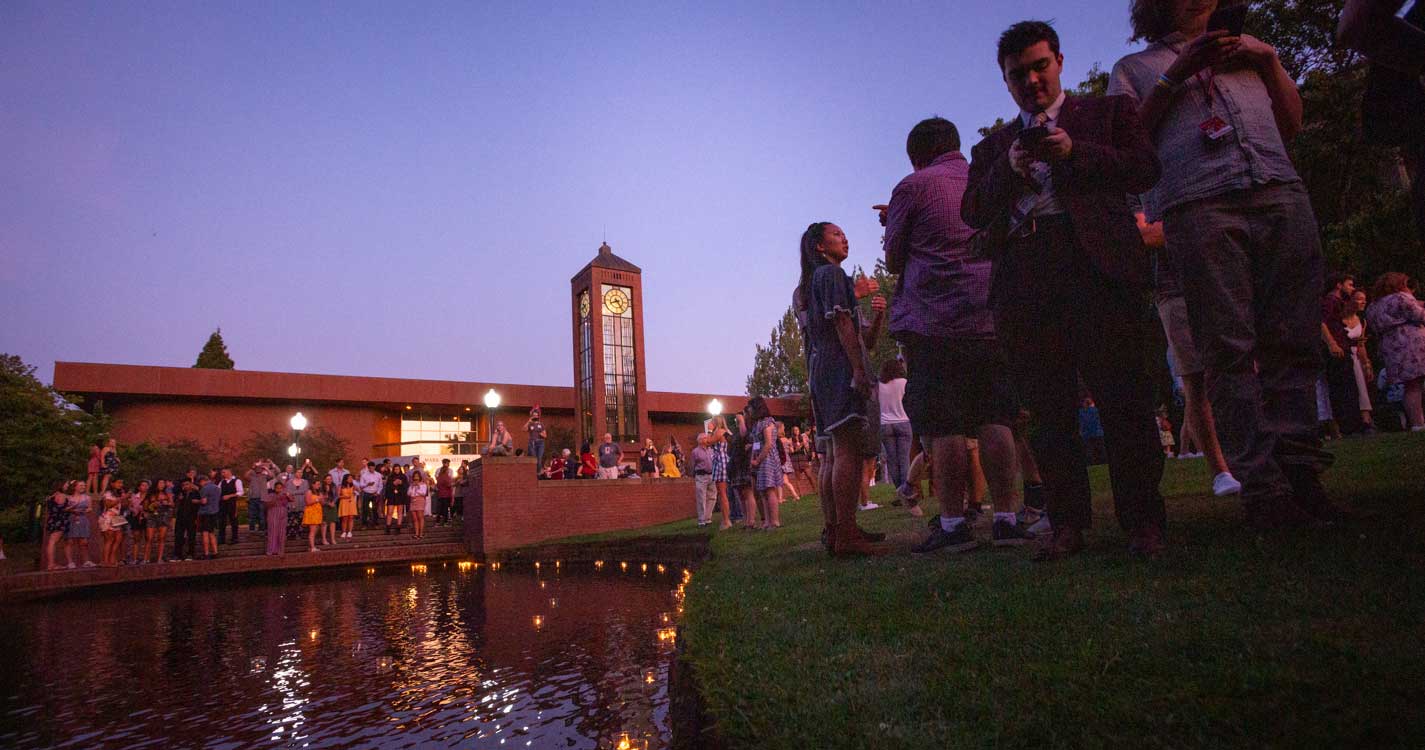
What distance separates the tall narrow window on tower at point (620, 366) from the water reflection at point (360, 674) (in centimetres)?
2526

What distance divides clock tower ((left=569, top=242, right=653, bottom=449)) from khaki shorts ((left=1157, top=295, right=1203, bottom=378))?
2947 cm

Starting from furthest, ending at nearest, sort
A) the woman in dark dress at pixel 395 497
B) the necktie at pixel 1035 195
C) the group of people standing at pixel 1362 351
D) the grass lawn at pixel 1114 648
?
the woman in dark dress at pixel 395 497 < the group of people standing at pixel 1362 351 < the necktie at pixel 1035 195 < the grass lawn at pixel 1114 648

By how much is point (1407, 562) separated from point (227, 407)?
43789mm

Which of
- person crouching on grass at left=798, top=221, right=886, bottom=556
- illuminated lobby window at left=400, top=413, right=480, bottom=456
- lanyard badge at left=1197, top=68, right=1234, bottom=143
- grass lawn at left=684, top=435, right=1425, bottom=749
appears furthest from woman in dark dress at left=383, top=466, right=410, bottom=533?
illuminated lobby window at left=400, top=413, right=480, bottom=456

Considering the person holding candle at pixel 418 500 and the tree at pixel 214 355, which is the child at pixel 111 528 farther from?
the tree at pixel 214 355

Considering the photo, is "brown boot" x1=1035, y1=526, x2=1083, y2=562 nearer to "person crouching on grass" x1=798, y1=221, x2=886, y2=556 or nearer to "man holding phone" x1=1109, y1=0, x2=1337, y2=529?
"man holding phone" x1=1109, y1=0, x2=1337, y2=529

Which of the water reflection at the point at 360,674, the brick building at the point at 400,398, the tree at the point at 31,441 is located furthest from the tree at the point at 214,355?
the water reflection at the point at 360,674

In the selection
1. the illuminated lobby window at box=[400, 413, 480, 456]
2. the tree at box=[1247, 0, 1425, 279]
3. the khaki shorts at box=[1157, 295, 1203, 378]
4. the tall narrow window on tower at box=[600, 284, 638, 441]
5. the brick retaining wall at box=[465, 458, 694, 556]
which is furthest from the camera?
the illuminated lobby window at box=[400, 413, 480, 456]

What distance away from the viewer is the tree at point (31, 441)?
21.8 meters

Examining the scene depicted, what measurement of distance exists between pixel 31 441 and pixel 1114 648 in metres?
29.4

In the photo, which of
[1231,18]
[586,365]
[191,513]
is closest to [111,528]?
[191,513]

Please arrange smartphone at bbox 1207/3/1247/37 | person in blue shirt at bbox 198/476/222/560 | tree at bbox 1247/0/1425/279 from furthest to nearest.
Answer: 1. person in blue shirt at bbox 198/476/222/560
2. tree at bbox 1247/0/1425/279
3. smartphone at bbox 1207/3/1247/37

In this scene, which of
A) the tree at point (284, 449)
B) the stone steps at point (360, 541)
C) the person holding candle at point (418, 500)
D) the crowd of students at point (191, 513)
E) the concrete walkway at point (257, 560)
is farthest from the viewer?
the tree at point (284, 449)

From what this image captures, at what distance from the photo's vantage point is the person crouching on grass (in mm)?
4230
